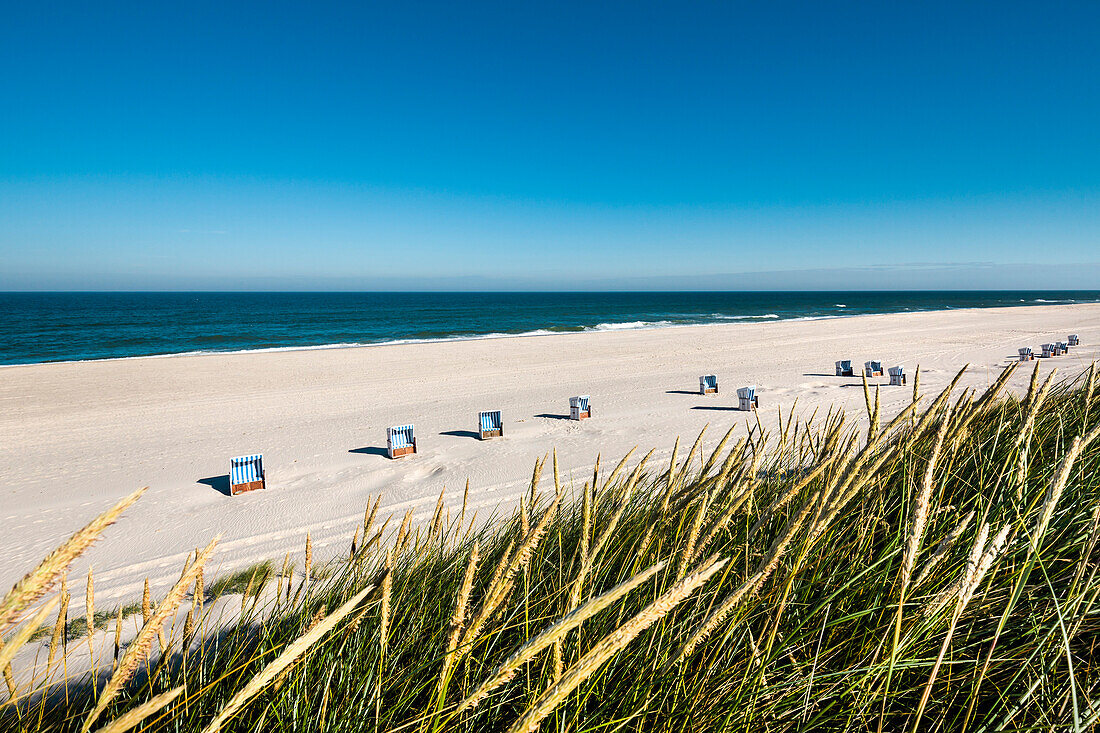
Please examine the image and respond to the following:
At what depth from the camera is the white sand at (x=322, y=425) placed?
706 centimetres

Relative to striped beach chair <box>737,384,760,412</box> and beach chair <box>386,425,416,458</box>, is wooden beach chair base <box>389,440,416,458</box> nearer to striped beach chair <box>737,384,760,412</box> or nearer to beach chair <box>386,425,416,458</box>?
beach chair <box>386,425,416,458</box>

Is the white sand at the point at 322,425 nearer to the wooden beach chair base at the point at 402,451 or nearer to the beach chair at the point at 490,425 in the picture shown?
the wooden beach chair base at the point at 402,451

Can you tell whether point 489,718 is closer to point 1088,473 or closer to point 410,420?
point 1088,473

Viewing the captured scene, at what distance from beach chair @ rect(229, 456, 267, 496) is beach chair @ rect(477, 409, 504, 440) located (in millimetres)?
3817

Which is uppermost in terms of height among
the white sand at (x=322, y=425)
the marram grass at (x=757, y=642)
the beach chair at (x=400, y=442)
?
the marram grass at (x=757, y=642)

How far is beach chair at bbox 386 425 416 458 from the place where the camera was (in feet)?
31.3

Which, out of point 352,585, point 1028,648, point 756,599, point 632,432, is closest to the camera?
point 1028,648

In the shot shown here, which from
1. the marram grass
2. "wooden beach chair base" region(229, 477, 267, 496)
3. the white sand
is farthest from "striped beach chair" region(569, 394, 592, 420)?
the marram grass

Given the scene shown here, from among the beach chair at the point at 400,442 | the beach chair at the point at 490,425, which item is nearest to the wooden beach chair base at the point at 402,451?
the beach chair at the point at 400,442

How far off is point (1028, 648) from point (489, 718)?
151 centimetres

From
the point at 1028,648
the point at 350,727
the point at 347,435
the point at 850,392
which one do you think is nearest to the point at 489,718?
the point at 350,727

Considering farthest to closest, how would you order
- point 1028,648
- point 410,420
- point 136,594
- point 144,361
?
point 144,361, point 410,420, point 136,594, point 1028,648

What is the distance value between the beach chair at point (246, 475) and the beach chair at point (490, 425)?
382cm

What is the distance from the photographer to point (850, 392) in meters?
14.2
